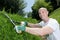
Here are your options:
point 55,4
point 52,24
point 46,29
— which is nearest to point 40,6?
point 55,4

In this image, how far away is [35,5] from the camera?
45000 millimetres

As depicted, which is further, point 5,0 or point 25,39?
point 5,0

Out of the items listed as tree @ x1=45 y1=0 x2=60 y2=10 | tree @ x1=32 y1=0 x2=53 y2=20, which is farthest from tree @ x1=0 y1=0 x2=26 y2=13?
tree @ x1=45 y1=0 x2=60 y2=10

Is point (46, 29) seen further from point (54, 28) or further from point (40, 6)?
point (40, 6)

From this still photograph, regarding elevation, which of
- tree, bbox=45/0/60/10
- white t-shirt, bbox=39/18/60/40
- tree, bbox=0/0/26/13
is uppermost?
white t-shirt, bbox=39/18/60/40

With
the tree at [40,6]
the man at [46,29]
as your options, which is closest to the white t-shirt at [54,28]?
the man at [46,29]

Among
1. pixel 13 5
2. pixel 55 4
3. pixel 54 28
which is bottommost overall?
pixel 55 4

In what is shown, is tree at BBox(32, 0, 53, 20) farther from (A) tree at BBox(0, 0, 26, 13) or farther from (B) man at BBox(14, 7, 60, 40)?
(B) man at BBox(14, 7, 60, 40)

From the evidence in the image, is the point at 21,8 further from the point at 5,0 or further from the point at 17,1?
the point at 5,0

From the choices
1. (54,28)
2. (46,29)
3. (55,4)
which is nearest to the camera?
(46,29)

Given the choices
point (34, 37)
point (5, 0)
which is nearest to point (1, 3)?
point (5, 0)

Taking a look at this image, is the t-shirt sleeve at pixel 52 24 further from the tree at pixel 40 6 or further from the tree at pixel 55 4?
the tree at pixel 55 4

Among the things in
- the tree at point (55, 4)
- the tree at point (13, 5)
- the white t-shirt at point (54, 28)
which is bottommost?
the tree at point (55, 4)

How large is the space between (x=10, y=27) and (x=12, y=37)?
23 centimetres
